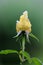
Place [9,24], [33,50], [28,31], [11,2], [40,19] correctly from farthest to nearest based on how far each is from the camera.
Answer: [11,2]
[40,19]
[9,24]
[33,50]
[28,31]

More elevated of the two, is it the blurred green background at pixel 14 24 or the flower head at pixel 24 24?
the blurred green background at pixel 14 24

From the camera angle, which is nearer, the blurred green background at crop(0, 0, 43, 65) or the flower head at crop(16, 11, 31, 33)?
the flower head at crop(16, 11, 31, 33)

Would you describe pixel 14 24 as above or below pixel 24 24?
above

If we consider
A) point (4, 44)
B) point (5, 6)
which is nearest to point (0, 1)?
point (5, 6)

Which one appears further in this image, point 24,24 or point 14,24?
point 14,24

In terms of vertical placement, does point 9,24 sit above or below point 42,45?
above

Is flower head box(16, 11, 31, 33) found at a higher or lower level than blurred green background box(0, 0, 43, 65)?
lower

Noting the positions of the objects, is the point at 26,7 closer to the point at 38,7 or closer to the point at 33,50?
the point at 38,7

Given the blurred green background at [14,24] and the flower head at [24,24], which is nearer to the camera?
the flower head at [24,24]
